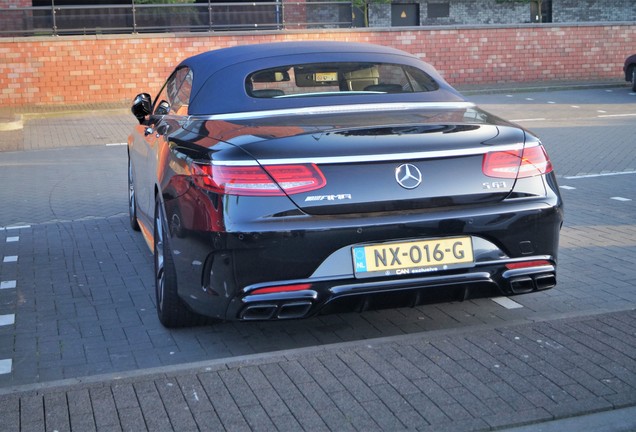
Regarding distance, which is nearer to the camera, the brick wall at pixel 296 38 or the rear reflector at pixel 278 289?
the rear reflector at pixel 278 289

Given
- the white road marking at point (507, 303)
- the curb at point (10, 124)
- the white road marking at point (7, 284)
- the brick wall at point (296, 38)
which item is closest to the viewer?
the white road marking at point (507, 303)

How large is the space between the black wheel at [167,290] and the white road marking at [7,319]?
903mm

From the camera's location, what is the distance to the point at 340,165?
4426 mm

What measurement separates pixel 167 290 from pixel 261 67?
4.80ft

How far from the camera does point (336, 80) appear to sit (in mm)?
5668

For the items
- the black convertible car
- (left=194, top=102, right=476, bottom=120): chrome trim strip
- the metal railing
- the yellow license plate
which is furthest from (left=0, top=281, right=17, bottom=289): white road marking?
the metal railing

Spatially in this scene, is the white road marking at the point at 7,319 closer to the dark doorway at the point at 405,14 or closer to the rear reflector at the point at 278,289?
the rear reflector at the point at 278,289

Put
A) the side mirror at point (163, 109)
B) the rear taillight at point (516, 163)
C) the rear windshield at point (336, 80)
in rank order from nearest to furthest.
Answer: the rear taillight at point (516, 163) → the rear windshield at point (336, 80) → the side mirror at point (163, 109)

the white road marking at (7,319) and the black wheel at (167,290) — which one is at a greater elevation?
the black wheel at (167,290)

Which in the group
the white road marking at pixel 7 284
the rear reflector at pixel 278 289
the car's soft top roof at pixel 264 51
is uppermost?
the car's soft top roof at pixel 264 51

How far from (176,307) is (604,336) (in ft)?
7.58

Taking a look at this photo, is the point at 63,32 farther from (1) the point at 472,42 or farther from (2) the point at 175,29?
(1) the point at 472,42

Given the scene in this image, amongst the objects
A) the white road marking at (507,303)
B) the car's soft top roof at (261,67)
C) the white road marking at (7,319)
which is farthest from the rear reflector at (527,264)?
the white road marking at (7,319)

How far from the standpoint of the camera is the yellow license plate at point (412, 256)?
447cm
